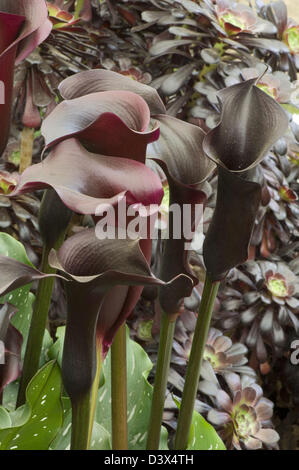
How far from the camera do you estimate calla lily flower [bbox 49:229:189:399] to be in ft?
0.82

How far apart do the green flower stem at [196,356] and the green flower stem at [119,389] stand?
0.04m

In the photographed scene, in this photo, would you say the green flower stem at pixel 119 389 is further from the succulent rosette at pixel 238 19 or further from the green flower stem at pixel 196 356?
the succulent rosette at pixel 238 19

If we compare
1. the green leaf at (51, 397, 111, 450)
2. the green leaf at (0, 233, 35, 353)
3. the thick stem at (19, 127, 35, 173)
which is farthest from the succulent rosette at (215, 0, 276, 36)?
the green leaf at (51, 397, 111, 450)

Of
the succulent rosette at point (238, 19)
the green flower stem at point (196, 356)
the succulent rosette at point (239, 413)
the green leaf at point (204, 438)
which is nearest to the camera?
the green flower stem at point (196, 356)

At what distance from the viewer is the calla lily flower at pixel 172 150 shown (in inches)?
12.7

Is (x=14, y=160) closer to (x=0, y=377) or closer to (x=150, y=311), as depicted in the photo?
(x=150, y=311)

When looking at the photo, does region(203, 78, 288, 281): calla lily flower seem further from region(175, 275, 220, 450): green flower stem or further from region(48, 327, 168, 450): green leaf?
region(48, 327, 168, 450): green leaf

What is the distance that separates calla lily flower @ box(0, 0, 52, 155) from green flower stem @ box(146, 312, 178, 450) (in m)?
0.14

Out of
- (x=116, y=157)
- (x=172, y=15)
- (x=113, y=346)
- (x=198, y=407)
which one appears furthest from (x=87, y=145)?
(x=172, y=15)

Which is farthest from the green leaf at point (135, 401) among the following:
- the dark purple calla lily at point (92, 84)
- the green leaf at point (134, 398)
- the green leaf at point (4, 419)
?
the dark purple calla lily at point (92, 84)

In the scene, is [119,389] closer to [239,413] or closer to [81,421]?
[81,421]

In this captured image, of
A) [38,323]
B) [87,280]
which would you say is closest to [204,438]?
[38,323]

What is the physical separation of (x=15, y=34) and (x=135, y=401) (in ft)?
0.95

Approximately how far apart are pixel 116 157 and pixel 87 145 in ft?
0.05
